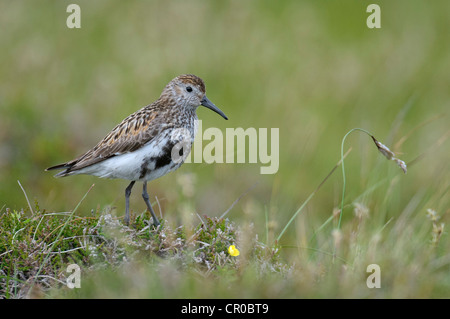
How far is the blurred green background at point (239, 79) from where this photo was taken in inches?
457

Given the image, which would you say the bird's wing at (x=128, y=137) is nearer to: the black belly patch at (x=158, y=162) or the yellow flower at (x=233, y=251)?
the black belly patch at (x=158, y=162)

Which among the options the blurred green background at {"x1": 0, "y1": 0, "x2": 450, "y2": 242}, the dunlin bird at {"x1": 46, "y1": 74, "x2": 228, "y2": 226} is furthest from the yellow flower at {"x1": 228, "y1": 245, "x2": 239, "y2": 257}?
the blurred green background at {"x1": 0, "y1": 0, "x2": 450, "y2": 242}

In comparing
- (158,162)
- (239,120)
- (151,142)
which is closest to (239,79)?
(239,120)

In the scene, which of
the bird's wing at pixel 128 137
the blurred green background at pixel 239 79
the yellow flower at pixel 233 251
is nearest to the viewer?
the yellow flower at pixel 233 251

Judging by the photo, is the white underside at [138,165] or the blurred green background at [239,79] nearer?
the white underside at [138,165]

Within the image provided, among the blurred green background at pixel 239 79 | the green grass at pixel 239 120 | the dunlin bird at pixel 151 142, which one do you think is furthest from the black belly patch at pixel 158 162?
the blurred green background at pixel 239 79

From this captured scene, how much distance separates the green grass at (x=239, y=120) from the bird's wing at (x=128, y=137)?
2.28 feet

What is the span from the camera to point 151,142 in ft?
20.6

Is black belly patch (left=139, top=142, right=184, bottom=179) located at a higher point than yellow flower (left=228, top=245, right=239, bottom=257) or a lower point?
higher

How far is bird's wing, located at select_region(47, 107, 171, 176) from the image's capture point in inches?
249

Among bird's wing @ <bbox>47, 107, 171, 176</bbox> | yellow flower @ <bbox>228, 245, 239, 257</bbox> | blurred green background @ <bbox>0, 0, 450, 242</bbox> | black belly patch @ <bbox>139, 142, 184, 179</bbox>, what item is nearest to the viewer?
yellow flower @ <bbox>228, 245, 239, 257</bbox>

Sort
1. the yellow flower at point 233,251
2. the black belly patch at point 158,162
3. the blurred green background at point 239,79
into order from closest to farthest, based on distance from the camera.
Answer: the yellow flower at point 233,251, the black belly patch at point 158,162, the blurred green background at point 239,79

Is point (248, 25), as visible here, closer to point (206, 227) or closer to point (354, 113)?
point (354, 113)

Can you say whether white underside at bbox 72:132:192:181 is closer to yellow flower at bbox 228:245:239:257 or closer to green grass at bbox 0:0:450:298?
green grass at bbox 0:0:450:298
